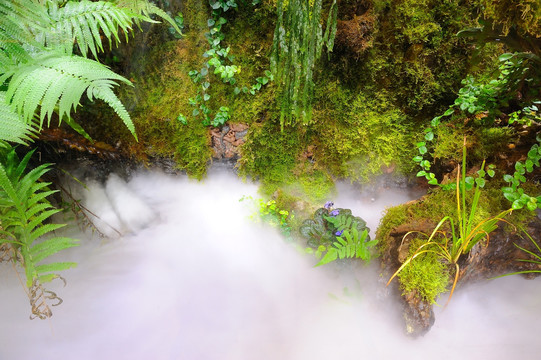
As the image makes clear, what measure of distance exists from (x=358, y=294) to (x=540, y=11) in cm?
212

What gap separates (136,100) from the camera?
10.1 ft

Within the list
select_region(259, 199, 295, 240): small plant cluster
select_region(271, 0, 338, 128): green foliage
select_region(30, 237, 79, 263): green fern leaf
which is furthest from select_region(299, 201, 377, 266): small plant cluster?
select_region(30, 237, 79, 263): green fern leaf

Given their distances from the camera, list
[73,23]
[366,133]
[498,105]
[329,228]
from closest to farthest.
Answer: [73,23], [498,105], [329,228], [366,133]

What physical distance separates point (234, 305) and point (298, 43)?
1.97 m

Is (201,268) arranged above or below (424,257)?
below

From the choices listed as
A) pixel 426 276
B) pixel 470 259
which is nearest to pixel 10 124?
pixel 426 276

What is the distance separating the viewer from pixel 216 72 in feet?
9.27

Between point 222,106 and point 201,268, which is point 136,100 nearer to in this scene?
point 222,106

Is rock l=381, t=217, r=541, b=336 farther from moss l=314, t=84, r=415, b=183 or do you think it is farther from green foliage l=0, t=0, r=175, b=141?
green foliage l=0, t=0, r=175, b=141

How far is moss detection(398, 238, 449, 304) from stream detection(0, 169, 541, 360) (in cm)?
23

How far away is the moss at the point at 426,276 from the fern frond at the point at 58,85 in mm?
1881

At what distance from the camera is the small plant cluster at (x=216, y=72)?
111 inches

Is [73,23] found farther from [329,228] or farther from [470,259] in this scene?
[470,259]

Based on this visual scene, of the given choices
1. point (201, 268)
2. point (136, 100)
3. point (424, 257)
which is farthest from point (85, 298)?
point (424, 257)
